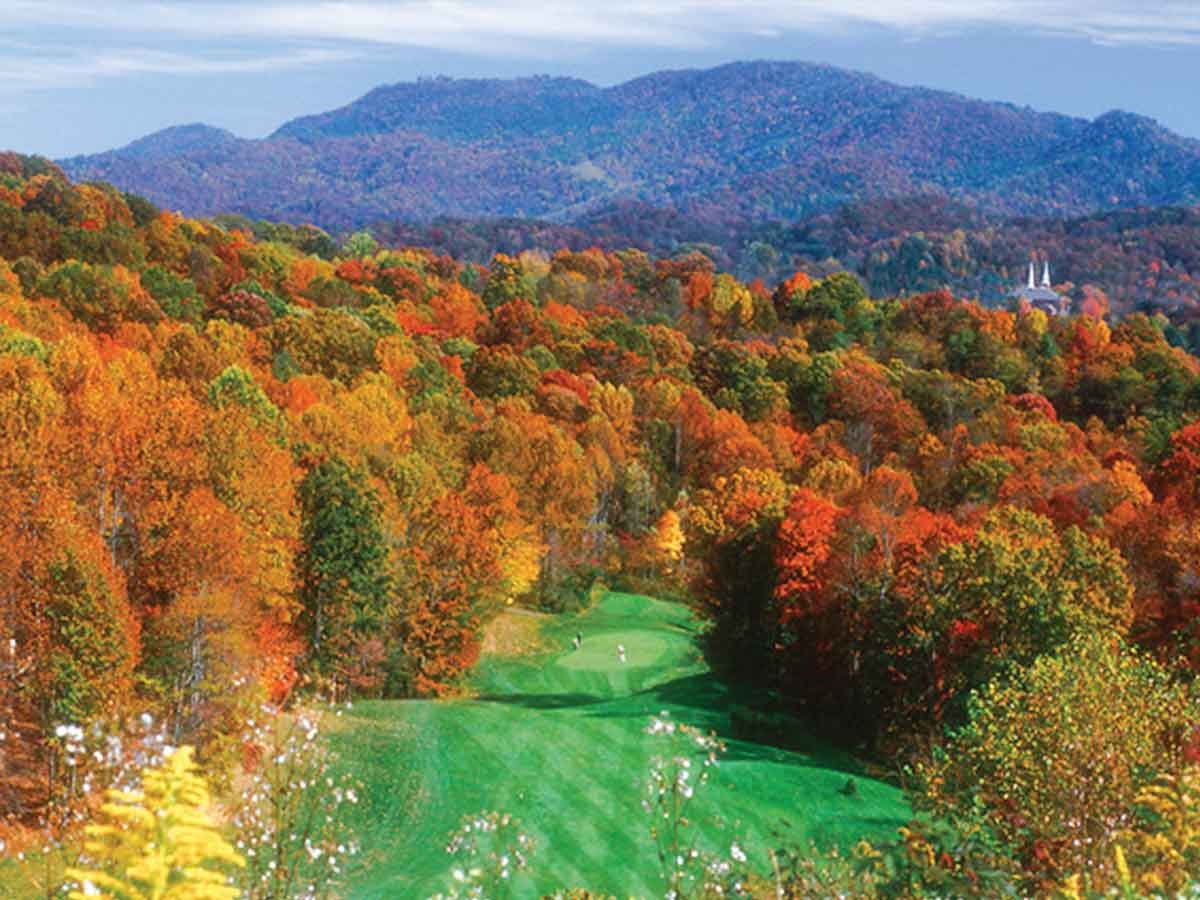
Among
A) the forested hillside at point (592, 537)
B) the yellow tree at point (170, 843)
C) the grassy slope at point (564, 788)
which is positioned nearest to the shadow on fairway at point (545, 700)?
the grassy slope at point (564, 788)

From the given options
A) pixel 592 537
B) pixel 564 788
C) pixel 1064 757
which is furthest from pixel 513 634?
pixel 1064 757

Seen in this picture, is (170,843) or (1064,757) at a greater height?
(170,843)

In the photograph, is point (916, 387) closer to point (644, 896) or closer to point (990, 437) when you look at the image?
point (990, 437)

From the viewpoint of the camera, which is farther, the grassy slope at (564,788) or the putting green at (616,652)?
the putting green at (616,652)

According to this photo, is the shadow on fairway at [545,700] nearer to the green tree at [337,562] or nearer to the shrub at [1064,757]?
the green tree at [337,562]

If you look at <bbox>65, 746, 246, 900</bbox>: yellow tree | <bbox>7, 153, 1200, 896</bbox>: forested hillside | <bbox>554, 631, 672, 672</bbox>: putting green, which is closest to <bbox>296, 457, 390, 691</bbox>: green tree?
<bbox>7, 153, 1200, 896</bbox>: forested hillside

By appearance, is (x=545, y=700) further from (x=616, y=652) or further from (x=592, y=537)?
(x=592, y=537)
